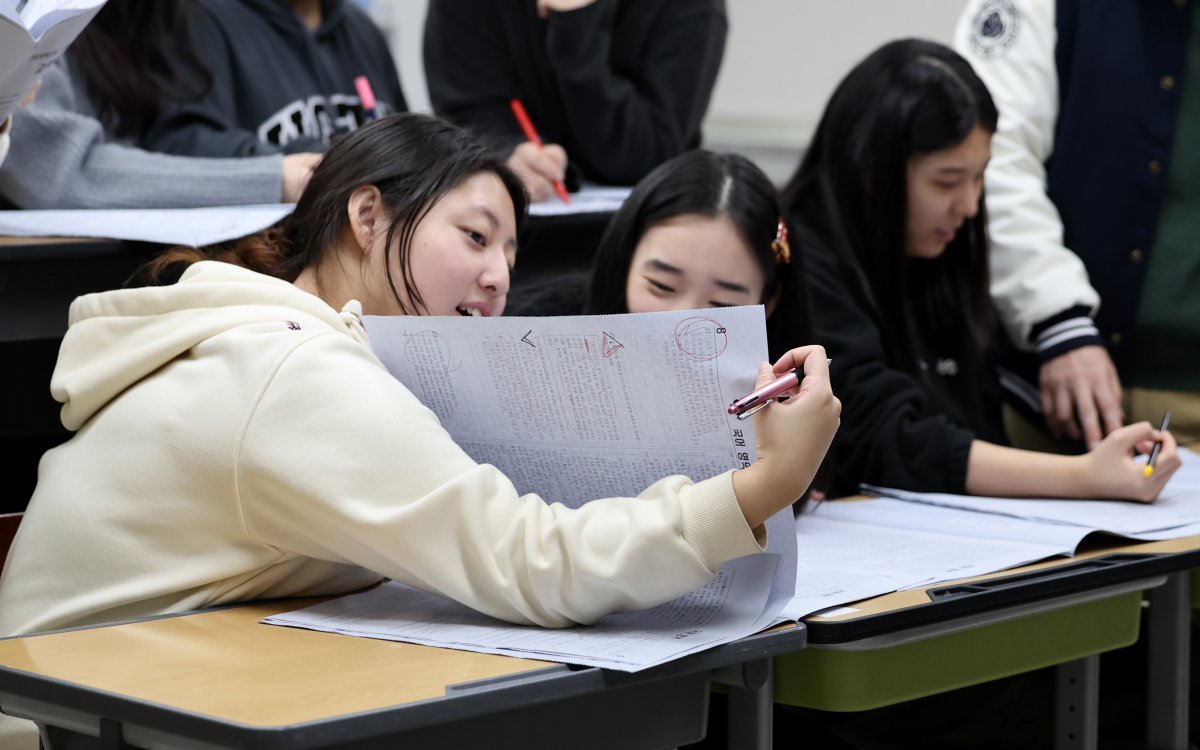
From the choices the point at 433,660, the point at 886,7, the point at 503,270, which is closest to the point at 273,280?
the point at 503,270

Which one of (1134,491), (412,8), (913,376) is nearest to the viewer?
(1134,491)

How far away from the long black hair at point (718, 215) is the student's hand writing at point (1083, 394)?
22.8 inches

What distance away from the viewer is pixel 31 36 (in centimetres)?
107

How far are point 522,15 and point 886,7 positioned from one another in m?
1.85

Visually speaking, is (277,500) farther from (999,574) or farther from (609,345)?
(999,574)

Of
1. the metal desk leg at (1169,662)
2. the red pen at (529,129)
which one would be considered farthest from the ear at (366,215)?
the metal desk leg at (1169,662)

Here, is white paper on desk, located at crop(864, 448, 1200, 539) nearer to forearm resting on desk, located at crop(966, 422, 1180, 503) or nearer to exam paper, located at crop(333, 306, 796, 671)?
forearm resting on desk, located at crop(966, 422, 1180, 503)

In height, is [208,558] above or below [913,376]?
above

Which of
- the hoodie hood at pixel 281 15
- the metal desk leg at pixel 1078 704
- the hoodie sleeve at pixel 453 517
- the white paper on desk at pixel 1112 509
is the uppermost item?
the hoodie hood at pixel 281 15

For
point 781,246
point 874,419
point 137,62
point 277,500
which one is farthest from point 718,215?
point 137,62

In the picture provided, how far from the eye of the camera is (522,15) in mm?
2211

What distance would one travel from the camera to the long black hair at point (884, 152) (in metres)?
1.86

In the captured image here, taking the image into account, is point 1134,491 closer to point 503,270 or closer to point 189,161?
point 503,270

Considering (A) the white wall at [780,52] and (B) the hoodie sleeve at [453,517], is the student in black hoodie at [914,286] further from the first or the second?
(A) the white wall at [780,52]
